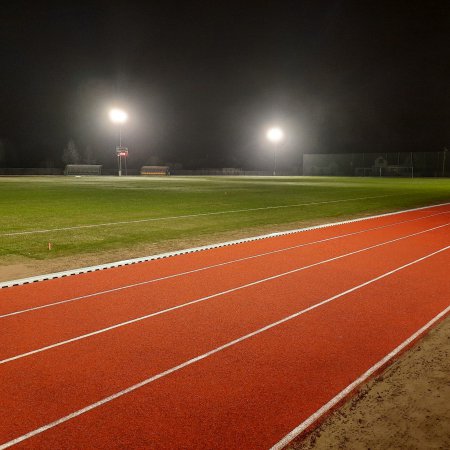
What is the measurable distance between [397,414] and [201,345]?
7.07ft

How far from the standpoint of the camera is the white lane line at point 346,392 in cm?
343

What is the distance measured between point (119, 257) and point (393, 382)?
665 cm

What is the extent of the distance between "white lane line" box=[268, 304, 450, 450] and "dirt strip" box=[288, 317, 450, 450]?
0.08 m

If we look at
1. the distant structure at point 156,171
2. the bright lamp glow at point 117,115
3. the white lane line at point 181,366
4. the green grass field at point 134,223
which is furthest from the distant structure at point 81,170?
the white lane line at point 181,366

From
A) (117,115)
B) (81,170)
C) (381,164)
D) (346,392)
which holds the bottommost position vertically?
(346,392)

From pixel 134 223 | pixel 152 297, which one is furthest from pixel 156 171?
pixel 152 297

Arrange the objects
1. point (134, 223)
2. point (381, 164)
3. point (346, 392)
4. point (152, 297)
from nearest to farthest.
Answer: point (346, 392) < point (152, 297) < point (134, 223) < point (381, 164)

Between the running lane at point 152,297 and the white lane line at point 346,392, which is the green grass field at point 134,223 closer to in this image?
the running lane at point 152,297

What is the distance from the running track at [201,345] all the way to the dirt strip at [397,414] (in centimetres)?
19

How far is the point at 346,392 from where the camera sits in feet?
13.5

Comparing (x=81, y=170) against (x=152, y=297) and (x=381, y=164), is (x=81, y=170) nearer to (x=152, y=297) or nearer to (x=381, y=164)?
(x=381, y=164)

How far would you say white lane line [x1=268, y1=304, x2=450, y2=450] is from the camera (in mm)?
3426

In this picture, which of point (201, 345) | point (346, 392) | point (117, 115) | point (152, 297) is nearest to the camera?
point (346, 392)

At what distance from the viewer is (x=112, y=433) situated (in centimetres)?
345
